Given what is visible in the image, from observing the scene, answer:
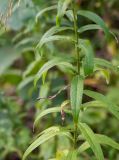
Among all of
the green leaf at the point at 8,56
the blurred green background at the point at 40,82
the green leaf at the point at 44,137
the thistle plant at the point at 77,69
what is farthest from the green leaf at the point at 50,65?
the green leaf at the point at 8,56

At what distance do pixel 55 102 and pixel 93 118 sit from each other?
1.32 feet

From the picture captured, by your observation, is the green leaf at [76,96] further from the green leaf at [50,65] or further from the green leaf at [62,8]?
the green leaf at [62,8]

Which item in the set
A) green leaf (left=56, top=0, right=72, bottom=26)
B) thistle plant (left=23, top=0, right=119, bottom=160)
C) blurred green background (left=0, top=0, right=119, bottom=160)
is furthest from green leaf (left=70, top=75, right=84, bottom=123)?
blurred green background (left=0, top=0, right=119, bottom=160)

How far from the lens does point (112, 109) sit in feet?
6.29

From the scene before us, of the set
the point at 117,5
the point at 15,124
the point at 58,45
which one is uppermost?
the point at 117,5

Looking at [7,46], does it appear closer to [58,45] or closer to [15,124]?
[58,45]

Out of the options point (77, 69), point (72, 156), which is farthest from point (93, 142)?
point (77, 69)

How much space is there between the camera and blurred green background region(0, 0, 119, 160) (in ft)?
9.74

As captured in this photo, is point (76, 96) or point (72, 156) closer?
point (76, 96)

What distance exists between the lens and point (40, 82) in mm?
3418

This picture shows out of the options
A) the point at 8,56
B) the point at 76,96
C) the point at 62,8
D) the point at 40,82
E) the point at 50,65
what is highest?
the point at 62,8

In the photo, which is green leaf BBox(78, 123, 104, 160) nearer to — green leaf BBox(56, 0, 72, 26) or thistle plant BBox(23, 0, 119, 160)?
thistle plant BBox(23, 0, 119, 160)

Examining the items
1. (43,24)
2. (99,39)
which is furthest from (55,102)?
(99,39)

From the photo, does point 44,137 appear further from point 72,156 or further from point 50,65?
point 50,65
